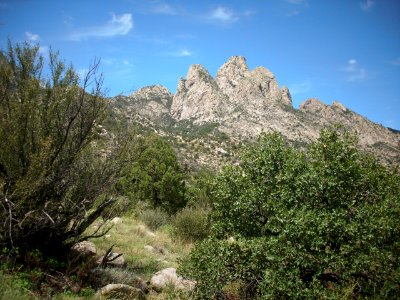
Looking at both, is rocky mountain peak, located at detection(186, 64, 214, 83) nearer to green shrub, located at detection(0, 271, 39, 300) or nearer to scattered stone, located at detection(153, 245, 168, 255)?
scattered stone, located at detection(153, 245, 168, 255)

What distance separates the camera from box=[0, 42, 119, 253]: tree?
862 centimetres

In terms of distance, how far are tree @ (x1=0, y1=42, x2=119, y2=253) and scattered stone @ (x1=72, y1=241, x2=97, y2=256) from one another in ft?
1.33

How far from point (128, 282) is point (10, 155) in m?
5.08

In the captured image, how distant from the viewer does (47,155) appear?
29.5ft

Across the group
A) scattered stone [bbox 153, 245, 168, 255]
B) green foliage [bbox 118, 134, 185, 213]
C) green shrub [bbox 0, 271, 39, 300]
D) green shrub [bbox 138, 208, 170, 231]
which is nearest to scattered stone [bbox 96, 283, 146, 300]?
green shrub [bbox 0, 271, 39, 300]

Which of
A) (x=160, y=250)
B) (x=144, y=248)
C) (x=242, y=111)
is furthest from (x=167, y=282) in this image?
(x=242, y=111)

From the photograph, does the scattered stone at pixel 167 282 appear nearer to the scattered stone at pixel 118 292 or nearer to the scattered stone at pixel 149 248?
the scattered stone at pixel 118 292

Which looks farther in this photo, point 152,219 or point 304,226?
point 152,219

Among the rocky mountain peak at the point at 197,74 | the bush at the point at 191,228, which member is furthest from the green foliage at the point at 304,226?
the rocky mountain peak at the point at 197,74

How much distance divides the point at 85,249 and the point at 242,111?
12046cm

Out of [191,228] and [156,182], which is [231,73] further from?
[191,228]

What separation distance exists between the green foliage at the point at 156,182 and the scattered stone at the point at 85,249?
12.3 m

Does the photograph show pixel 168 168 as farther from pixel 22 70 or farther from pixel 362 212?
pixel 362 212

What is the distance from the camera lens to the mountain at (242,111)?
117 metres
